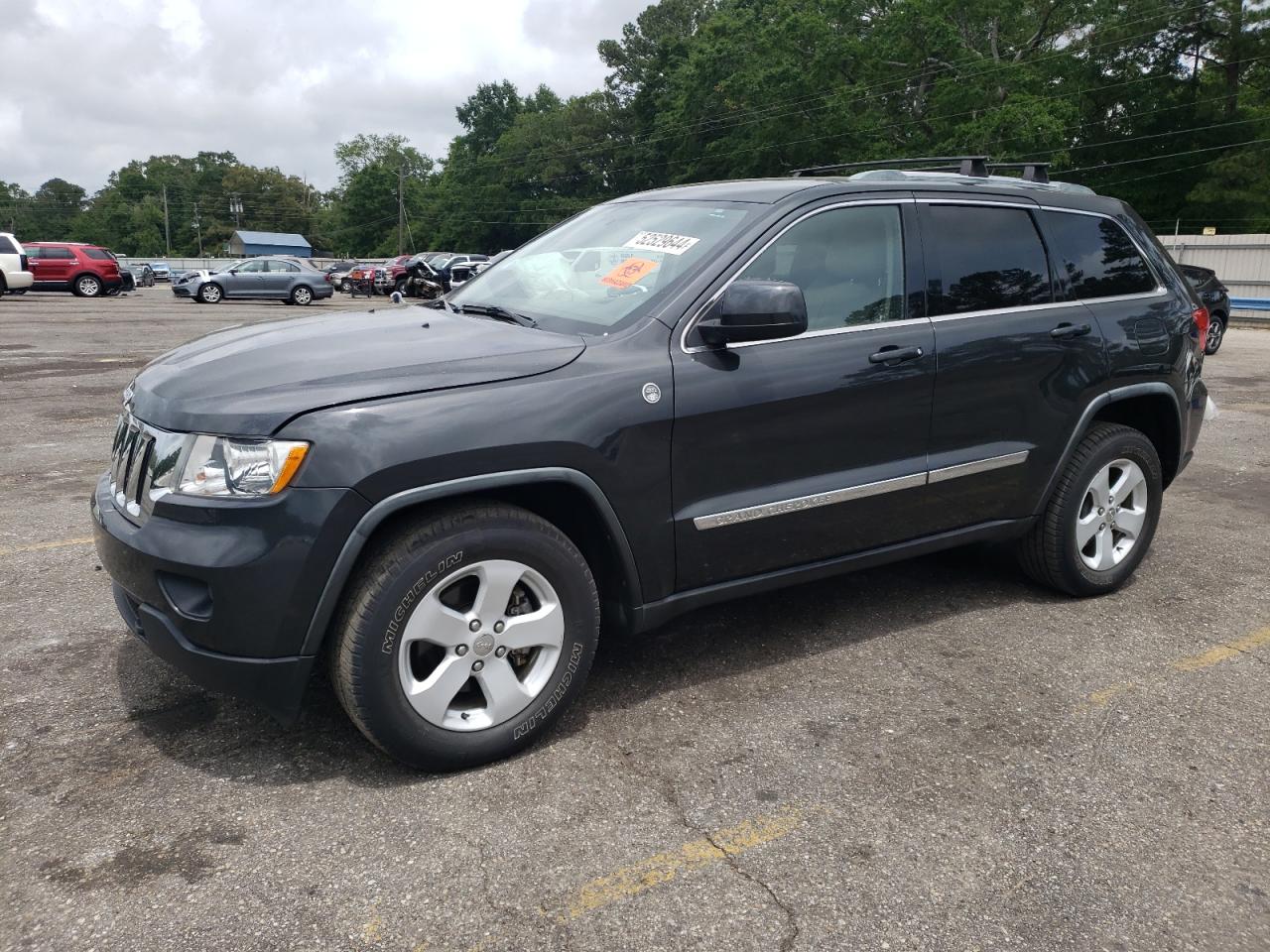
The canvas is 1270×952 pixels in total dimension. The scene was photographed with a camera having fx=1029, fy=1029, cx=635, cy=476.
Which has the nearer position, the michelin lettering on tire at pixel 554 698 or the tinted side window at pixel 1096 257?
the michelin lettering on tire at pixel 554 698

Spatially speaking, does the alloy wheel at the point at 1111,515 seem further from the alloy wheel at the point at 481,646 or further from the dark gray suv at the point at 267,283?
the dark gray suv at the point at 267,283

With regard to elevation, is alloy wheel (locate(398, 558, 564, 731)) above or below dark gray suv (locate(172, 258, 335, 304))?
below

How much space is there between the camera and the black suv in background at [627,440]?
282 centimetres

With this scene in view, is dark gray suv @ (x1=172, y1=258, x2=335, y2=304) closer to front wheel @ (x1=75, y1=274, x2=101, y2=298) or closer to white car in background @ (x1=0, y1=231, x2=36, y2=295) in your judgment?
front wheel @ (x1=75, y1=274, x2=101, y2=298)

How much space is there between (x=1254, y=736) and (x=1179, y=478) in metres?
4.33

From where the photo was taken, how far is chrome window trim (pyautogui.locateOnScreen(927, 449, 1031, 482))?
396 centimetres

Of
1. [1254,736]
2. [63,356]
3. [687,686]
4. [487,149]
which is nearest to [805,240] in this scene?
[687,686]

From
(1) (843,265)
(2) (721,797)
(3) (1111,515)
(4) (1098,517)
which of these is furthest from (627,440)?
(3) (1111,515)

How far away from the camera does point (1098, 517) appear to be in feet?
15.0

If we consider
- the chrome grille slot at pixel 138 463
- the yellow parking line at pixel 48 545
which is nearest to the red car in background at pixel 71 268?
the yellow parking line at pixel 48 545

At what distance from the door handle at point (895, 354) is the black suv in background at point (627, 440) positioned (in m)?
0.02

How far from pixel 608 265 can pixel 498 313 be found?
1.47 ft

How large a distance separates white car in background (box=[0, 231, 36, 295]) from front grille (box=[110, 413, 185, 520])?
1129 inches

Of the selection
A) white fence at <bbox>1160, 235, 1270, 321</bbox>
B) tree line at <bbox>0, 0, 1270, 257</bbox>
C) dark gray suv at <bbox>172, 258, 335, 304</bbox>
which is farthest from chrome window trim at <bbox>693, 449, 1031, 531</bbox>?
tree line at <bbox>0, 0, 1270, 257</bbox>
